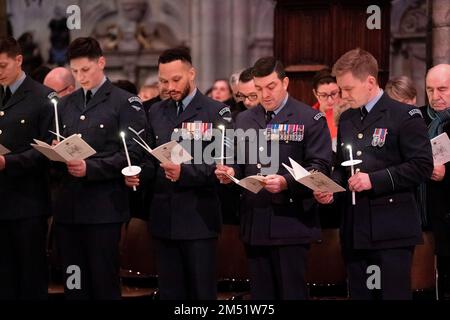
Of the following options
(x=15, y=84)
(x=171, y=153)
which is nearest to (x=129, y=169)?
(x=171, y=153)

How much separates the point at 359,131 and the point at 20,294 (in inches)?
89.2

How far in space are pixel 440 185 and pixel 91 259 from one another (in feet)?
6.99

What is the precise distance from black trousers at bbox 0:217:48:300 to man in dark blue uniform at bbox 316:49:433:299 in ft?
5.85

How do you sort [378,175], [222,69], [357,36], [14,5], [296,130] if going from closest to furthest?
[378,175], [296,130], [357,36], [222,69], [14,5]

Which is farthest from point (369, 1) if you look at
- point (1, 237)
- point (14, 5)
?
point (14, 5)

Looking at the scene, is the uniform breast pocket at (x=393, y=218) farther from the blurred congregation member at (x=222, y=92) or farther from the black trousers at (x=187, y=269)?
the blurred congregation member at (x=222, y=92)

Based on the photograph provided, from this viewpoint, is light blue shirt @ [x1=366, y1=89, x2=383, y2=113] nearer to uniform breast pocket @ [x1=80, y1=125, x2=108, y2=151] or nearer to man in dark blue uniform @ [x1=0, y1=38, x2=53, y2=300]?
uniform breast pocket @ [x1=80, y1=125, x2=108, y2=151]

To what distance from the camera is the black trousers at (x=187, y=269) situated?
5211 mm

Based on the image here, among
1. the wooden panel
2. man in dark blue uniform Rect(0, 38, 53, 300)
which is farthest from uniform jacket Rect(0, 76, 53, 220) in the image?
the wooden panel

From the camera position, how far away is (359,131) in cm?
493

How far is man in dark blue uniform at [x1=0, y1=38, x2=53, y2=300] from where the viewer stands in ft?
18.1

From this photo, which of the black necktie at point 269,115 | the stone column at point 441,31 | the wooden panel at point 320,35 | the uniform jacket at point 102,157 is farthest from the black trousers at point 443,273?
the wooden panel at point 320,35

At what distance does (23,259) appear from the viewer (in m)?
5.55
